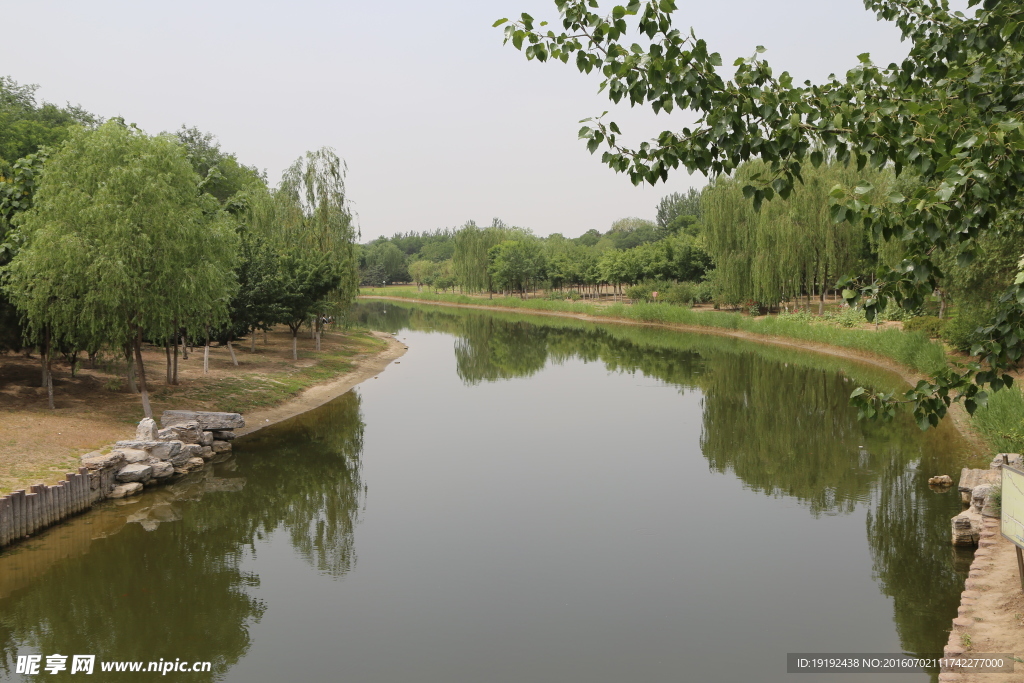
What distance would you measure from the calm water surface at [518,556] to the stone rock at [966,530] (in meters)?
0.49

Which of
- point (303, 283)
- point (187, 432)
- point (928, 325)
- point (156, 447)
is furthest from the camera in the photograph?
point (928, 325)

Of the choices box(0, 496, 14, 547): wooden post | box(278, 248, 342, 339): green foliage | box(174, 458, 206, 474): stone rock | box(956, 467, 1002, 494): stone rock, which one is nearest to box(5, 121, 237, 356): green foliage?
box(174, 458, 206, 474): stone rock

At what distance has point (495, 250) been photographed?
279 ft

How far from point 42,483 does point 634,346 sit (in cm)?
3380

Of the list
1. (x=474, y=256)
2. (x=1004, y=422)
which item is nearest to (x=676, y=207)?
(x=474, y=256)

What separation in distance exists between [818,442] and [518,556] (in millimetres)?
10922

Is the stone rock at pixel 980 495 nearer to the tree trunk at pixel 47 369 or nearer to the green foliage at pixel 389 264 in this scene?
the tree trunk at pixel 47 369

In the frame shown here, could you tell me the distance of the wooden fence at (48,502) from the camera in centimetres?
1216

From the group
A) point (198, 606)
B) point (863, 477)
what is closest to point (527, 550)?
point (198, 606)

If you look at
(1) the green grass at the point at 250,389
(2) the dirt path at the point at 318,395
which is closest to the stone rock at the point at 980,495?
(2) the dirt path at the point at 318,395

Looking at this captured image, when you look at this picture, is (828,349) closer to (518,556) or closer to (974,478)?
(974,478)

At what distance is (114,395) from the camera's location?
67.9 ft

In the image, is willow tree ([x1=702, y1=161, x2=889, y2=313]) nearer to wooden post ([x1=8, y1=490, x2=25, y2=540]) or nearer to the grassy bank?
the grassy bank

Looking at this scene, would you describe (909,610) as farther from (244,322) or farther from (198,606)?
(244,322)
